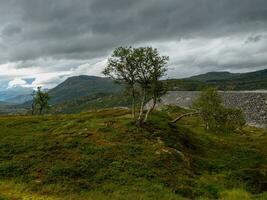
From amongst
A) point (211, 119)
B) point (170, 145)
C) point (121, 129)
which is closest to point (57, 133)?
point (121, 129)

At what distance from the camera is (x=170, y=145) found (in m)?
54.5

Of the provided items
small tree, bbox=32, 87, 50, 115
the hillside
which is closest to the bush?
the hillside

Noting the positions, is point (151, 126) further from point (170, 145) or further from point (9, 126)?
point (9, 126)

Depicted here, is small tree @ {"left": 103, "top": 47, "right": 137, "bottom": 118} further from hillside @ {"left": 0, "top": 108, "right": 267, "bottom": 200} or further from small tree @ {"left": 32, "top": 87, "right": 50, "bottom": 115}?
small tree @ {"left": 32, "top": 87, "right": 50, "bottom": 115}

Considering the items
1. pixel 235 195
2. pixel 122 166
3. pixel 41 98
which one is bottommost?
pixel 235 195

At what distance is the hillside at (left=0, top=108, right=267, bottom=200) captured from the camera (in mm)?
35188

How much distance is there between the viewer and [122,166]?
140ft

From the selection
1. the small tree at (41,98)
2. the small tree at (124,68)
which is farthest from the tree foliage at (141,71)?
the small tree at (41,98)

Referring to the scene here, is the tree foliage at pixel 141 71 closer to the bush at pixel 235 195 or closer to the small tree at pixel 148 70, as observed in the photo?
the small tree at pixel 148 70

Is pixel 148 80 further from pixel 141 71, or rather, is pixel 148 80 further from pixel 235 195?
pixel 235 195

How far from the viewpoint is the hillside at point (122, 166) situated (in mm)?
35188

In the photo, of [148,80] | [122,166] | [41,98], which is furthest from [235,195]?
[41,98]

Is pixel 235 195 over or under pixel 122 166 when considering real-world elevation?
under

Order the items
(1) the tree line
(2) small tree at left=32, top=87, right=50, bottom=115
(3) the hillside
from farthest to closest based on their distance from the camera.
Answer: (2) small tree at left=32, top=87, right=50, bottom=115
(1) the tree line
(3) the hillside
